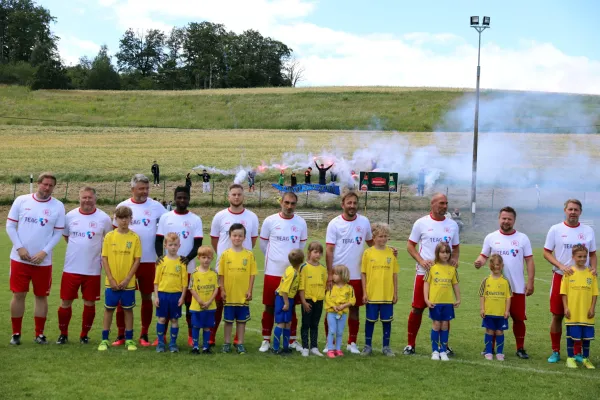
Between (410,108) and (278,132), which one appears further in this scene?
(410,108)

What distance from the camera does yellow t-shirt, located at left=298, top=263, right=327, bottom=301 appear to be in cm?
858

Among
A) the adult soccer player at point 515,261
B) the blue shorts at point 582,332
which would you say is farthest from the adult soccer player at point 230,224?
the blue shorts at point 582,332

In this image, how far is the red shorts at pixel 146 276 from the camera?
8992mm

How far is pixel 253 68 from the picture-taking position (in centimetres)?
11162

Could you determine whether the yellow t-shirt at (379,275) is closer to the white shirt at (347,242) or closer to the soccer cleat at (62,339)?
→ the white shirt at (347,242)

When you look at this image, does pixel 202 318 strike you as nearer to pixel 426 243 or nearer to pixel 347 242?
pixel 347 242

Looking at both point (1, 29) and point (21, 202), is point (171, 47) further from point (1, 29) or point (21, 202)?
point (21, 202)

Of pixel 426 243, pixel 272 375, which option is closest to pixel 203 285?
pixel 272 375

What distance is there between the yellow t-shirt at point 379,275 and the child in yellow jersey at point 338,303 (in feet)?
0.78

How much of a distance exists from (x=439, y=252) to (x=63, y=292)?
15.0 ft

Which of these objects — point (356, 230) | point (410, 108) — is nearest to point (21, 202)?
point (356, 230)

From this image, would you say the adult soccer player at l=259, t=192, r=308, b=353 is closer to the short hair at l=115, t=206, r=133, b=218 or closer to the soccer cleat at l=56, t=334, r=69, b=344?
the short hair at l=115, t=206, r=133, b=218

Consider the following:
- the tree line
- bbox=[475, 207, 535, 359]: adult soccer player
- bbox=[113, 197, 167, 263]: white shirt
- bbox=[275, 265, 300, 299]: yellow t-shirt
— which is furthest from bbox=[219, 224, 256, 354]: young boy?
the tree line

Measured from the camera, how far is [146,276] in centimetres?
901
